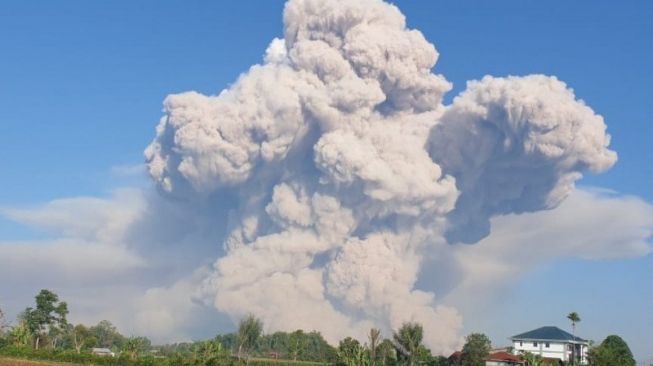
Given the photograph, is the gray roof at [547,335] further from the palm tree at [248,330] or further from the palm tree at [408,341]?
the palm tree at [248,330]

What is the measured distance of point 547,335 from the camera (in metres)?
131

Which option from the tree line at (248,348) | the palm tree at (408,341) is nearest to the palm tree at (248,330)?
the tree line at (248,348)

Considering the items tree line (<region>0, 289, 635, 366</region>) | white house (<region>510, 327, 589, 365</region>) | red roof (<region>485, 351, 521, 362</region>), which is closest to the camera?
tree line (<region>0, 289, 635, 366</region>)

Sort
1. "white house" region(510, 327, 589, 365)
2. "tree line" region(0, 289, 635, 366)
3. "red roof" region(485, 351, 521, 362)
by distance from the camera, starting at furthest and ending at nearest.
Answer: "white house" region(510, 327, 589, 365), "red roof" region(485, 351, 521, 362), "tree line" region(0, 289, 635, 366)

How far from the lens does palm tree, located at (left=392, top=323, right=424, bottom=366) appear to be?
118 meters

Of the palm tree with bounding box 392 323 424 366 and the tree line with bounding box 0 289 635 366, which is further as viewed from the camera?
the palm tree with bounding box 392 323 424 366

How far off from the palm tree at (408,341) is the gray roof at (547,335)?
65.5 ft

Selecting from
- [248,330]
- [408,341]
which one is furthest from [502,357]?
[248,330]

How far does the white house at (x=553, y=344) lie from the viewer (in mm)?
128125

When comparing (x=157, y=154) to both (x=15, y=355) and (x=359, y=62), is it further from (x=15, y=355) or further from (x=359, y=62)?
(x=15, y=355)

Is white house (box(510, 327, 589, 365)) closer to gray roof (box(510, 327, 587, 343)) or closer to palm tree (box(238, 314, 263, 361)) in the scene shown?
gray roof (box(510, 327, 587, 343))

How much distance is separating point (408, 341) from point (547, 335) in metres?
25.4

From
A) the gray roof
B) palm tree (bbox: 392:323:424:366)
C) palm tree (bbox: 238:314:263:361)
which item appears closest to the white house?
the gray roof

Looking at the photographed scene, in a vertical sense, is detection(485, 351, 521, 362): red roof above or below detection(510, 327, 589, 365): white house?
below
